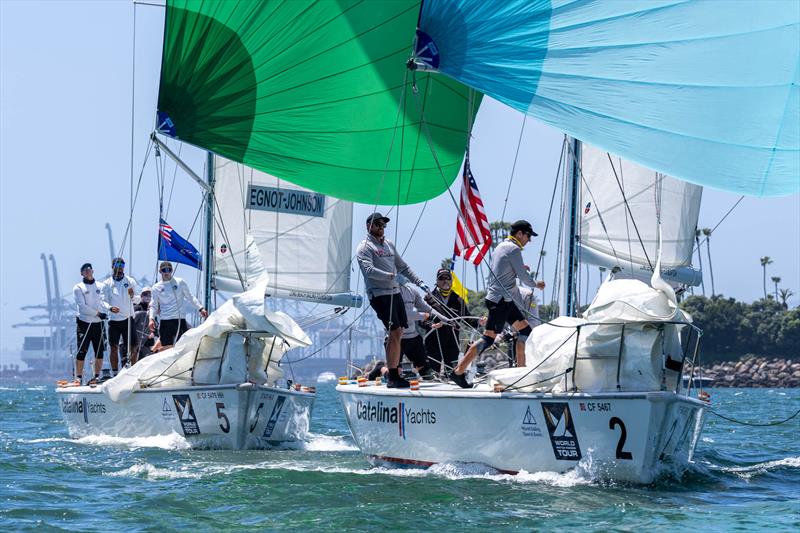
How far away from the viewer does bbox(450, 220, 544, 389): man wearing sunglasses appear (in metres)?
9.62

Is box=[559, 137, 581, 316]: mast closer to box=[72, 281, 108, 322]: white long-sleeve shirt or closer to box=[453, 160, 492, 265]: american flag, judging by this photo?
box=[453, 160, 492, 265]: american flag

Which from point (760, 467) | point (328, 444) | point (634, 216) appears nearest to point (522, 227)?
point (760, 467)

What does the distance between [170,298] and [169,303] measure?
0.23ft

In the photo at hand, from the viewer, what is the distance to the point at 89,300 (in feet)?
47.1

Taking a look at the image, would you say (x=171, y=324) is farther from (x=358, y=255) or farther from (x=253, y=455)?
(x=358, y=255)

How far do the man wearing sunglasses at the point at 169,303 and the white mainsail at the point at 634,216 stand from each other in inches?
221

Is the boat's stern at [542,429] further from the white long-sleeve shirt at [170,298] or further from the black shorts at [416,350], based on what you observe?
the white long-sleeve shirt at [170,298]

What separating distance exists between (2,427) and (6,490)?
29.6 feet

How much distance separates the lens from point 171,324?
1383cm

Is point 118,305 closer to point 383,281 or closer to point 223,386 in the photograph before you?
point 223,386

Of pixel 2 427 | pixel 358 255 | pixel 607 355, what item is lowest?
pixel 2 427

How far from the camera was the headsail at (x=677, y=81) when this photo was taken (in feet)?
26.8

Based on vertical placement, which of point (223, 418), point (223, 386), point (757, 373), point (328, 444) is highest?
point (223, 386)

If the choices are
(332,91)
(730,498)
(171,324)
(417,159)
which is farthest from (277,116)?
(730,498)
